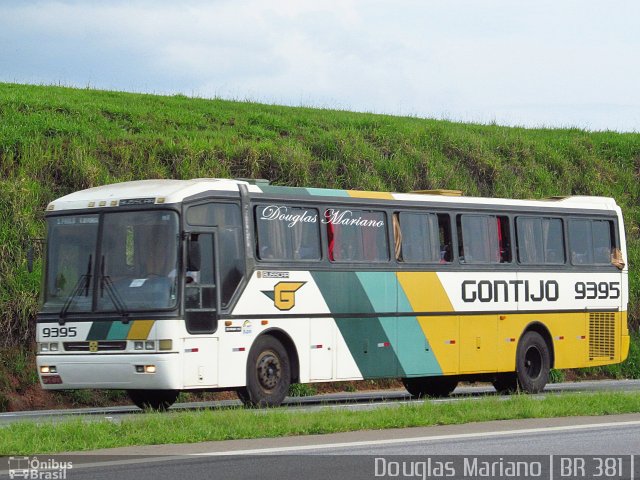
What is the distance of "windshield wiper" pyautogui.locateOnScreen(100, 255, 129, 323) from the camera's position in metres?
18.5

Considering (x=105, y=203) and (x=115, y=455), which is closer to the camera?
(x=115, y=455)

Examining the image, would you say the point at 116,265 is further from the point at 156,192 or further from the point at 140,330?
the point at 156,192

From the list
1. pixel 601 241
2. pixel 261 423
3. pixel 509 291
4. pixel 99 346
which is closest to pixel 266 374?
pixel 99 346

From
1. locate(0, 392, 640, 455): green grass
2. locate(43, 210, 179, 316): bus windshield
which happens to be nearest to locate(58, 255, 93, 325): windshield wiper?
locate(43, 210, 179, 316): bus windshield

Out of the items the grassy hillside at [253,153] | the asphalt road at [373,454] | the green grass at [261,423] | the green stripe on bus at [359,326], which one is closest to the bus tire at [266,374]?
the green stripe on bus at [359,326]

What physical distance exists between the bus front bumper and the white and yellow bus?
0.07 feet

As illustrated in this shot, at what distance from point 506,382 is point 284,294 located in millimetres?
6671

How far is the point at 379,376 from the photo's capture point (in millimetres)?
21844

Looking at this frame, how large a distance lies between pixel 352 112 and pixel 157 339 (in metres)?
27.1

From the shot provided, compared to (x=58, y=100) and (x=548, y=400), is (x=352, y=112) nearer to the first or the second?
(x=58, y=100)

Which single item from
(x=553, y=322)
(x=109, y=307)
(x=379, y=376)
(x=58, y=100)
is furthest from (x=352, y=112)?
(x=109, y=307)

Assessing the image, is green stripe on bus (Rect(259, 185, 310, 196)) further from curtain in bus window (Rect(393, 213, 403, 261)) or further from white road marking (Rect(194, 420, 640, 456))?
white road marking (Rect(194, 420, 640, 456))

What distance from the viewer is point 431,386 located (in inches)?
981

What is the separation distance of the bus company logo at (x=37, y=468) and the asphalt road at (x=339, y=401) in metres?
5.57
